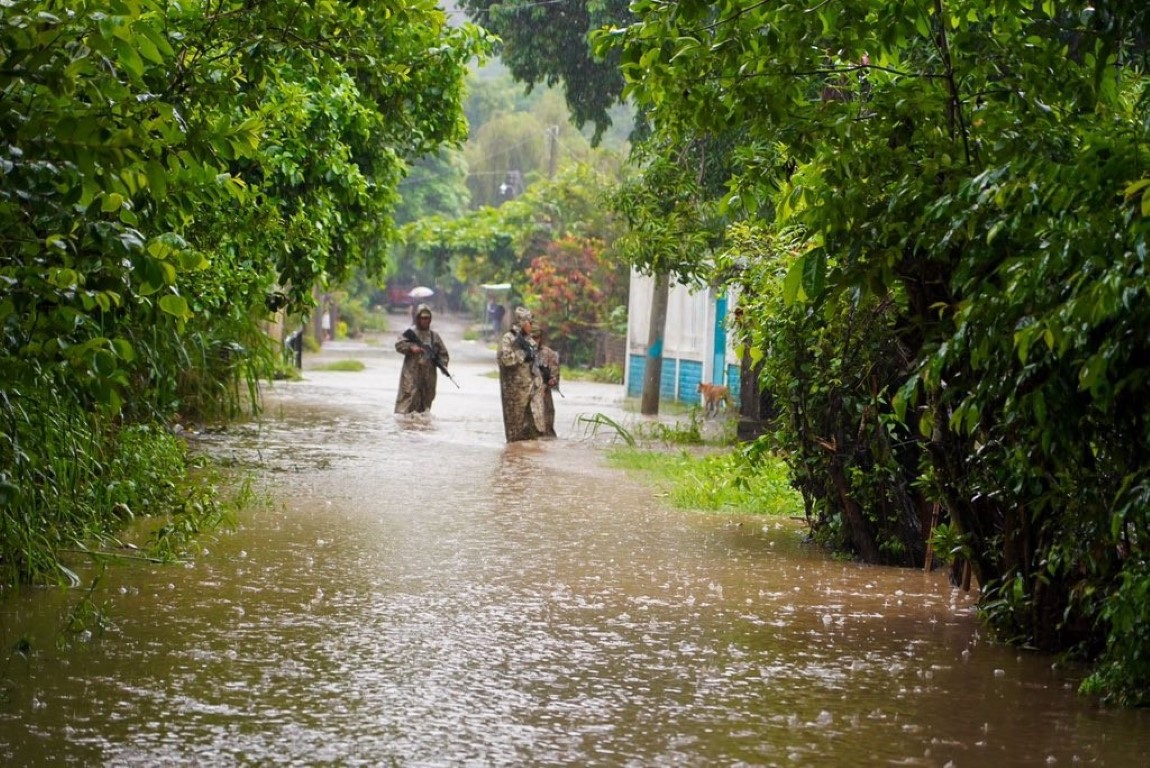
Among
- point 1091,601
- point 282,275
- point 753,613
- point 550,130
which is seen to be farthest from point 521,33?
point 550,130

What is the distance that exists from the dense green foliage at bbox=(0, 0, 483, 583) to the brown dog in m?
9.48

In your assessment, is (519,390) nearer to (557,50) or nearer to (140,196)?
(557,50)

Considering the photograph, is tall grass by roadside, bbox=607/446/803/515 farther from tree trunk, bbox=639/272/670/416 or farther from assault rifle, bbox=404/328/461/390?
tree trunk, bbox=639/272/670/416

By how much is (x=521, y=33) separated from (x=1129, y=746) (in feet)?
66.6

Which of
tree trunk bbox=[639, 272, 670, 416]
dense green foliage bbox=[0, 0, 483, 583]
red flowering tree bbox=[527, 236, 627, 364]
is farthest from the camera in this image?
red flowering tree bbox=[527, 236, 627, 364]

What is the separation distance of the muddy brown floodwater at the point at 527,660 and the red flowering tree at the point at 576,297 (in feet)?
95.0

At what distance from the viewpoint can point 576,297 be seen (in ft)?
135

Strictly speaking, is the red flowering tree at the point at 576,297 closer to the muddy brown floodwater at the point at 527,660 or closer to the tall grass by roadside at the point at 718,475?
the tall grass by roadside at the point at 718,475

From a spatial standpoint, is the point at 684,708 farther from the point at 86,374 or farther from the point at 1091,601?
the point at 86,374

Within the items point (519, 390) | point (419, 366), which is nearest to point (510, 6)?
point (419, 366)

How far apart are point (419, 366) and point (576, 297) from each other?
19134mm

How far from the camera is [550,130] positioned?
62938mm

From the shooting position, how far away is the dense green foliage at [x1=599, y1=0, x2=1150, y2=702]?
5.56 m

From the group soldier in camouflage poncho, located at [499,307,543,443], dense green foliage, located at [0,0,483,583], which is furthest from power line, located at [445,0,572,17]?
dense green foliage, located at [0,0,483,583]
